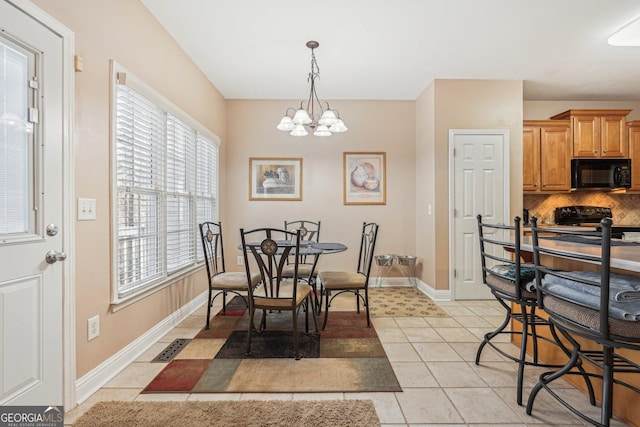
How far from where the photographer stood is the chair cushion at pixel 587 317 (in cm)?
119

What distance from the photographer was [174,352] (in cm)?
→ 246

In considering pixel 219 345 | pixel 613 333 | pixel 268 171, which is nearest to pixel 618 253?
pixel 613 333

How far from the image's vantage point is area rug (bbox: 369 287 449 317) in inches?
134

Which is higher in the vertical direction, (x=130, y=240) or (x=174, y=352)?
(x=130, y=240)

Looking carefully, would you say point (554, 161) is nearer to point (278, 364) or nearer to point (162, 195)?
point (278, 364)

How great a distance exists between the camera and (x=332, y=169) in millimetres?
4664

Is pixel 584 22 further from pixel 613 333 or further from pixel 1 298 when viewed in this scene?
pixel 1 298

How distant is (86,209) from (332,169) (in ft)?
10.7

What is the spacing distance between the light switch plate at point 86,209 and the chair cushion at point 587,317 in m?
2.50

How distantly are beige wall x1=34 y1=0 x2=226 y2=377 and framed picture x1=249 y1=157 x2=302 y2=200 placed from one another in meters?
2.10

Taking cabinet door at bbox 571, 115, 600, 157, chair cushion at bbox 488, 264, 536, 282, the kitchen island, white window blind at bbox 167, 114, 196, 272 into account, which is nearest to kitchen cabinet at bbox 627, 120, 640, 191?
cabinet door at bbox 571, 115, 600, 157

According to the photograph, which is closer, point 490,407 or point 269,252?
point 490,407

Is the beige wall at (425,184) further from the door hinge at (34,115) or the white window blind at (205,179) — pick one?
the door hinge at (34,115)

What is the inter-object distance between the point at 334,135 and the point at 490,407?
12.1 feet
